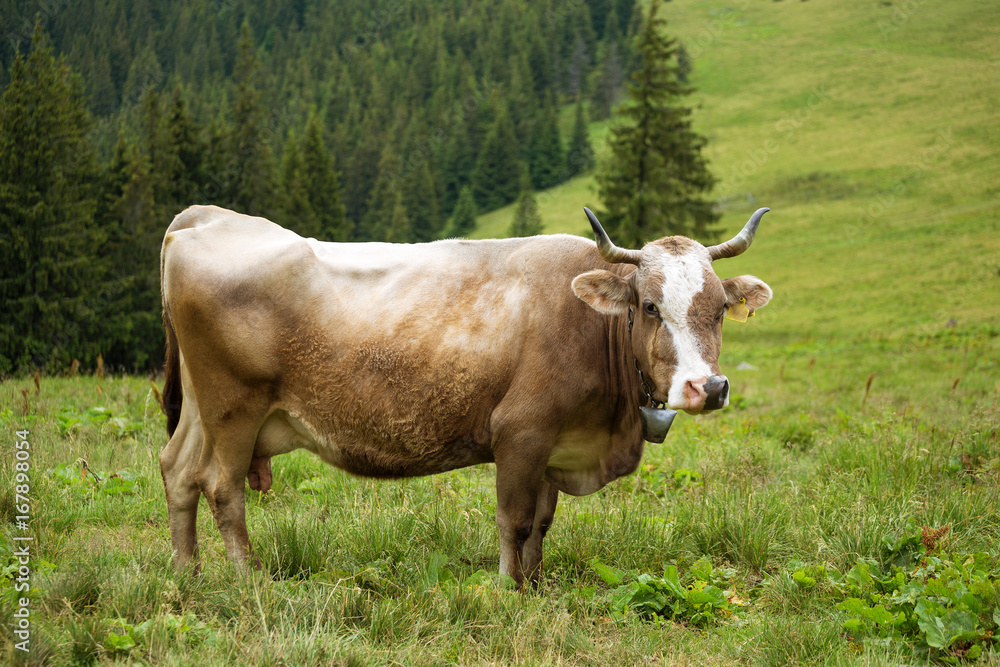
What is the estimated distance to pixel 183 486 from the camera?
497cm

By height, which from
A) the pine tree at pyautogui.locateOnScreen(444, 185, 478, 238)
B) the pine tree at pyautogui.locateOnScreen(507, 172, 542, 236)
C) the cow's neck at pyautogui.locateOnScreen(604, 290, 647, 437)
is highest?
the cow's neck at pyautogui.locateOnScreen(604, 290, 647, 437)

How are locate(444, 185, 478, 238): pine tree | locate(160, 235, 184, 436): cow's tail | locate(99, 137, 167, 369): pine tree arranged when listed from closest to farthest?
locate(160, 235, 184, 436): cow's tail → locate(99, 137, 167, 369): pine tree → locate(444, 185, 478, 238): pine tree

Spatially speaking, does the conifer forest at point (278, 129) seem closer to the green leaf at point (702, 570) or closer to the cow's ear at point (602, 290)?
the cow's ear at point (602, 290)

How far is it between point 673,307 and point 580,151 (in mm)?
86903

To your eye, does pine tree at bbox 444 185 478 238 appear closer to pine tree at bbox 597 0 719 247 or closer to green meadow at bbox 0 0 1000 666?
pine tree at bbox 597 0 719 247

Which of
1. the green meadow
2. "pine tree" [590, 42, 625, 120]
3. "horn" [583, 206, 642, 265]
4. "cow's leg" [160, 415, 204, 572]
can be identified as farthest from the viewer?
"pine tree" [590, 42, 625, 120]

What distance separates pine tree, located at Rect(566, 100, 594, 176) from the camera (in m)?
85.9

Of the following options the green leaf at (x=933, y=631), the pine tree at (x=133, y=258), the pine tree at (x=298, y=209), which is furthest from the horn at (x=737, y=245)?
the pine tree at (x=298, y=209)

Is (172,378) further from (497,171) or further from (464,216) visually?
(497,171)

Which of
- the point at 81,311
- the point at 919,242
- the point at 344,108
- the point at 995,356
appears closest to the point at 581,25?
the point at 344,108

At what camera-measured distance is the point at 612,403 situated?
4.86 meters

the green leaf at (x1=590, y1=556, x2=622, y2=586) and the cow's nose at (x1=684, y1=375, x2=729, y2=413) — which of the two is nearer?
the cow's nose at (x1=684, y1=375, x2=729, y2=413)

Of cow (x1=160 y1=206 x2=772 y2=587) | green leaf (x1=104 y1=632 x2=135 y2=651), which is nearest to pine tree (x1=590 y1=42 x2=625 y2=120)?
cow (x1=160 y1=206 x2=772 y2=587)

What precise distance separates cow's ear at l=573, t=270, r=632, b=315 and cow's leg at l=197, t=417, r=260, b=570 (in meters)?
2.35
